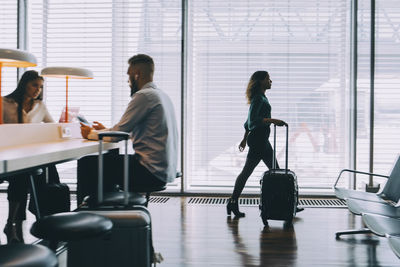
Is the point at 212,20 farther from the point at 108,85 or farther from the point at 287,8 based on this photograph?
the point at 108,85

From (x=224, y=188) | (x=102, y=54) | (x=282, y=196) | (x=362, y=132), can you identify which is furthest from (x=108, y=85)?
(x=362, y=132)

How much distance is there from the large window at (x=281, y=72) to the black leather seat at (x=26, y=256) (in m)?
3.93

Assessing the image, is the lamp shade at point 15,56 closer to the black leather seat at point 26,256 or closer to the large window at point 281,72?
the black leather seat at point 26,256

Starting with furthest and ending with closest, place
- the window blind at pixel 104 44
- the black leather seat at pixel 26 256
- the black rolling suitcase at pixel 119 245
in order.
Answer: the window blind at pixel 104 44
the black rolling suitcase at pixel 119 245
the black leather seat at pixel 26 256

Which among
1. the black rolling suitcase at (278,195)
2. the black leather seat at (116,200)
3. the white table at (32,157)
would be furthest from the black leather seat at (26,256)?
the black rolling suitcase at (278,195)

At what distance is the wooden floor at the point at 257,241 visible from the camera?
275cm

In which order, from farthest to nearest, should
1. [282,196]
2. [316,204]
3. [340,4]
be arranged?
1. [340,4]
2. [316,204]
3. [282,196]

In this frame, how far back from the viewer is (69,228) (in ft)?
4.57

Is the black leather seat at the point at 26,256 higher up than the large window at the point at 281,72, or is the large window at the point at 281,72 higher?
the large window at the point at 281,72

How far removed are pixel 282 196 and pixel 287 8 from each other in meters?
2.53

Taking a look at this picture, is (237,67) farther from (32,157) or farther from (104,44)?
(32,157)

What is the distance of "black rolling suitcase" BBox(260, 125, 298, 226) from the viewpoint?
350cm

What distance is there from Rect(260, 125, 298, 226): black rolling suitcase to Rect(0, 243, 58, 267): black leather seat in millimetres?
2530

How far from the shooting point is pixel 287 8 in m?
4.95
